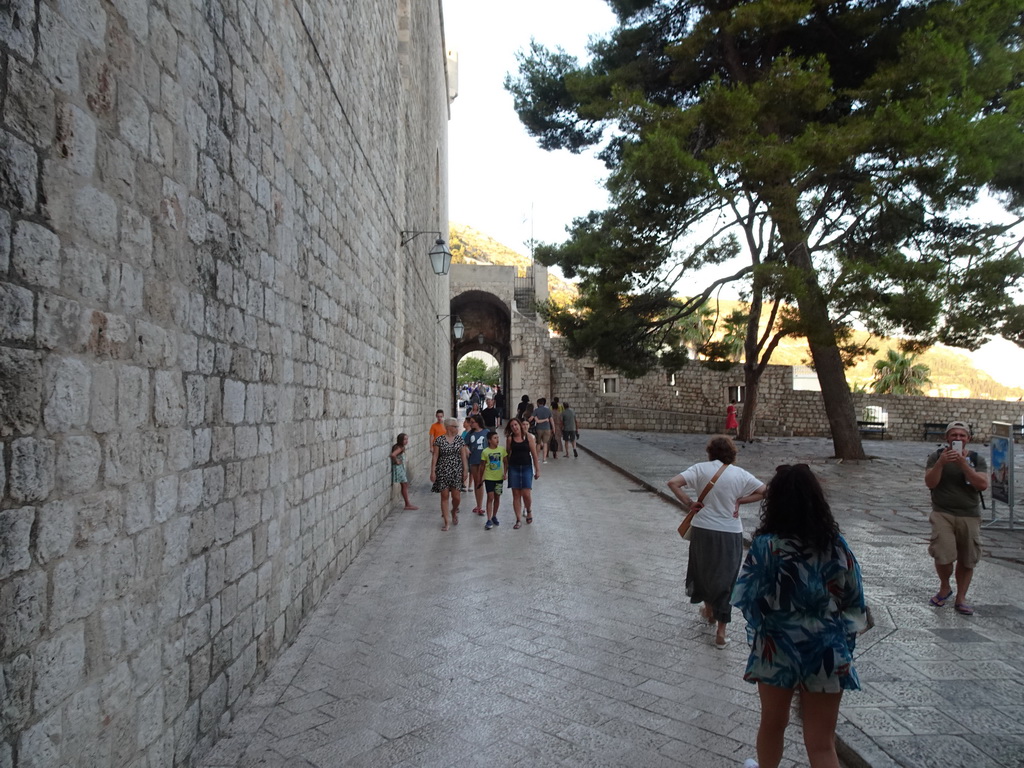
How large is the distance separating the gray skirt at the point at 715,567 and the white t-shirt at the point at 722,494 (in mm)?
50

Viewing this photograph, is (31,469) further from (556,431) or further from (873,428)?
(873,428)

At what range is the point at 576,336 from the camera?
18.4m

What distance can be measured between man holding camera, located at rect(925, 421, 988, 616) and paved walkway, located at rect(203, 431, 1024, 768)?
0.33 metres

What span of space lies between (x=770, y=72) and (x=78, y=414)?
14.8 meters

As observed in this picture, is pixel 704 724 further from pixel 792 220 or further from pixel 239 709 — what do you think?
pixel 792 220

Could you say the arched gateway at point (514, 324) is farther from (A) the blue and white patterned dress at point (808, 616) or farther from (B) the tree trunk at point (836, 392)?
(A) the blue and white patterned dress at point (808, 616)

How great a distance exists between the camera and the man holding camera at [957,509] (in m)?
5.19

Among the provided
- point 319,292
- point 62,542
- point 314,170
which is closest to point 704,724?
point 62,542

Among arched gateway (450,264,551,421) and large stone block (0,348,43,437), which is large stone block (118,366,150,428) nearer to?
large stone block (0,348,43,437)

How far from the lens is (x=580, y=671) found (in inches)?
162

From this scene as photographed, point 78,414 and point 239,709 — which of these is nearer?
point 78,414

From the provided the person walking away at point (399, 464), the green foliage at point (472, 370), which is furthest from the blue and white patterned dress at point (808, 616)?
the green foliage at point (472, 370)

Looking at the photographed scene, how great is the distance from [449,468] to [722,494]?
4.83 m

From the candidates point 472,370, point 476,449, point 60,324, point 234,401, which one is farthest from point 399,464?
point 472,370
